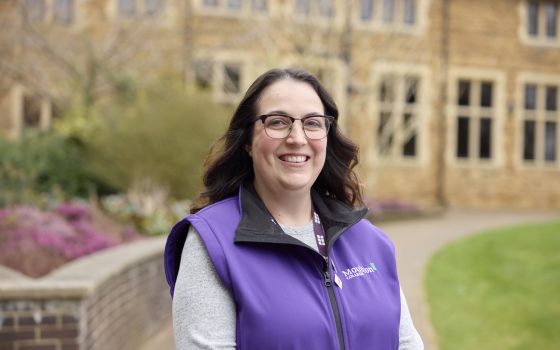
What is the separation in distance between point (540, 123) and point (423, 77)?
397 centimetres

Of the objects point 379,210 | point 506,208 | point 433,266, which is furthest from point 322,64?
point 506,208

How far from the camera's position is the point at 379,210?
1414cm

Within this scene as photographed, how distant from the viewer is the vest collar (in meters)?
1.63

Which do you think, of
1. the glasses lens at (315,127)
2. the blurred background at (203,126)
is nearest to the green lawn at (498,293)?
the blurred background at (203,126)

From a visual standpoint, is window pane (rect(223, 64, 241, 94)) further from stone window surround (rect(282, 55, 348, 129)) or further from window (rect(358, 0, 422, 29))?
window (rect(358, 0, 422, 29))

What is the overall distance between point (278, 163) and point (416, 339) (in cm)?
66

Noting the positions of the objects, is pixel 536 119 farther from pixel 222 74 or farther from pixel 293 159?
pixel 293 159

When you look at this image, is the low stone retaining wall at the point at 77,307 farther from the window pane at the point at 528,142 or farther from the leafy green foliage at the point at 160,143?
the window pane at the point at 528,142

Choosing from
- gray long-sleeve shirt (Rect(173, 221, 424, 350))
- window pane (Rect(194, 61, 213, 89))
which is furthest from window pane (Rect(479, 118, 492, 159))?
gray long-sleeve shirt (Rect(173, 221, 424, 350))

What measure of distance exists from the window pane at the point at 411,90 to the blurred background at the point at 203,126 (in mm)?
60

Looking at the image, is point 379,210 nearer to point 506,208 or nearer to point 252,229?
point 506,208

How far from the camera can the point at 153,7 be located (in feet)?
51.4

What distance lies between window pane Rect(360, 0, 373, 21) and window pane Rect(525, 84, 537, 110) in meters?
5.30

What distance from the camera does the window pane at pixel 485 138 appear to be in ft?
62.8
